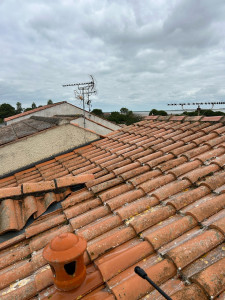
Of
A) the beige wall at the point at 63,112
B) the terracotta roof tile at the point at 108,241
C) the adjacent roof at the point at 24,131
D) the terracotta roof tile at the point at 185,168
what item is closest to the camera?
the terracotta roof tile at the point at 108,241

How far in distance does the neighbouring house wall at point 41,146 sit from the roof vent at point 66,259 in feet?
16.3

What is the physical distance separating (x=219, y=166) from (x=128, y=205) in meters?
1.78

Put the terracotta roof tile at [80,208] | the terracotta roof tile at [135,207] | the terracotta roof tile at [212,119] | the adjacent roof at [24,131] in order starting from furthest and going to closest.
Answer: the adjacent roof at [24,131] → the terracotta roof tile at [212,119] → the terracotta roof tile at [80,208] → the terracotta roof tile at [135,207]

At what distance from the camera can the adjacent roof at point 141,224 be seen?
190 cm

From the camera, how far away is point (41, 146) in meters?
6.58

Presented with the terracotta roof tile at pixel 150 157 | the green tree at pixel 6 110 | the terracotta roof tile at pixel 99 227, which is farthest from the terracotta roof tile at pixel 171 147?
the green tree at pixel 6 110

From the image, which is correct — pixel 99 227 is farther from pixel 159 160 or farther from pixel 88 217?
pixel 159 160

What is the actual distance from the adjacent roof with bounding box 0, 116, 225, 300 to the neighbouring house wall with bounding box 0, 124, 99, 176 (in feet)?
4.91

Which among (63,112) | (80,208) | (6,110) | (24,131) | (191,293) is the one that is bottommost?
(80,208)

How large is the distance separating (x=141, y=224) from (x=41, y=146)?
4988 mm

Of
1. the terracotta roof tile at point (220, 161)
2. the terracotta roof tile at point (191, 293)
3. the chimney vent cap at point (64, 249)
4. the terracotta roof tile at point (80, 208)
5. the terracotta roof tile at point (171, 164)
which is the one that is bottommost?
the terracotta roof tile at point (80, 208)

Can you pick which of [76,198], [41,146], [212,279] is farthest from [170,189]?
[41,146]

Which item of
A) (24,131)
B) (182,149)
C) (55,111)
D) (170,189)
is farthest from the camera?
(55,111)

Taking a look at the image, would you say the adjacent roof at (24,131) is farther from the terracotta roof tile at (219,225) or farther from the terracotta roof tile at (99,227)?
the terracotta roof tile at (219,225)
